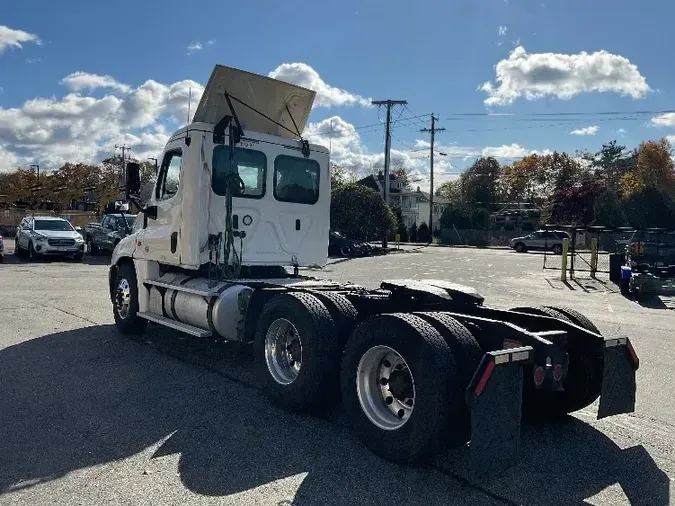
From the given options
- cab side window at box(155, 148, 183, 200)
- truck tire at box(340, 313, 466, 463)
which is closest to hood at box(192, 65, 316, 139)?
cab side window at box(155, 148, 183, 200)

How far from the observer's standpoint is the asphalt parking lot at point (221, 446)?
147 inches

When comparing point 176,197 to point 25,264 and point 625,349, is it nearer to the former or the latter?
point 625,349

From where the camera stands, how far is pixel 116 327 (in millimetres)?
9094

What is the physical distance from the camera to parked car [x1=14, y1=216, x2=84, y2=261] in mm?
22375

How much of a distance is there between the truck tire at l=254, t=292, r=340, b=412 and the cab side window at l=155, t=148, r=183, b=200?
269cm

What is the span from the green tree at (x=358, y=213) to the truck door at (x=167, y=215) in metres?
26.3

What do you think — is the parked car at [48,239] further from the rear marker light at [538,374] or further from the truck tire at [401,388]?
the rear marker light at [538,374]

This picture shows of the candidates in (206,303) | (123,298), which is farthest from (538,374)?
(123,298)

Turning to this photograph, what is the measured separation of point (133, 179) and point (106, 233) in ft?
60.0

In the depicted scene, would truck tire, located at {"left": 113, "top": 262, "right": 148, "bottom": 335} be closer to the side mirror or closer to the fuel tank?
the fuel tank

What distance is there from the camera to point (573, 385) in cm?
483

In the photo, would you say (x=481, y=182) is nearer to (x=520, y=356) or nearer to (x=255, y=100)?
(x=255, y=100)

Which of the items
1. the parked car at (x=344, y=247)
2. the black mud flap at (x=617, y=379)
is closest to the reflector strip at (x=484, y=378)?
the black mud flap at (x=617, y=379)

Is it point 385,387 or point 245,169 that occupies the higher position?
point 245,169
